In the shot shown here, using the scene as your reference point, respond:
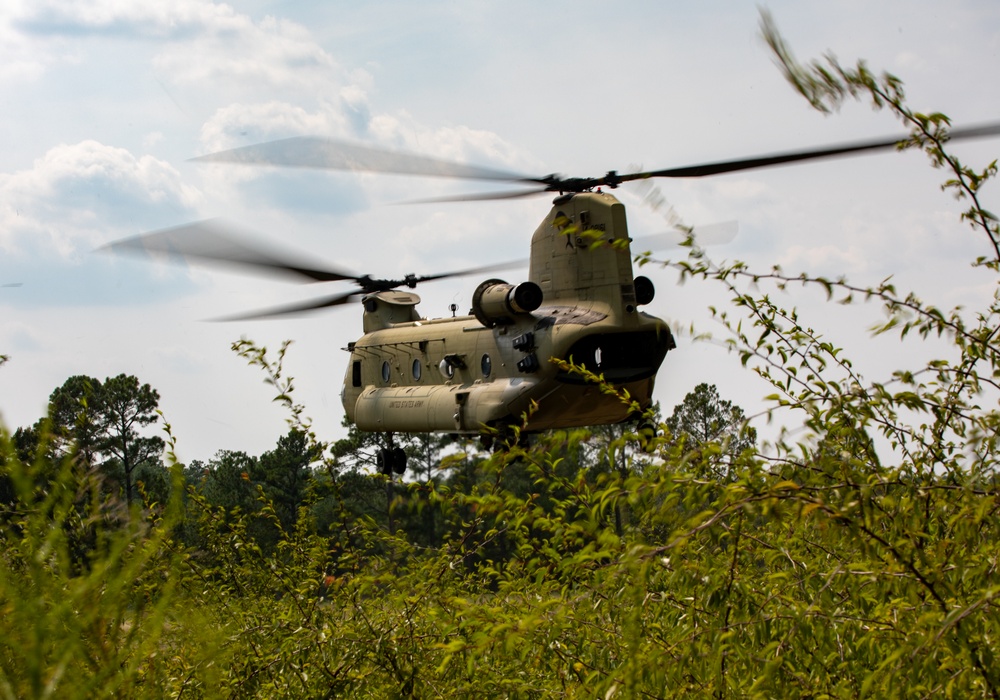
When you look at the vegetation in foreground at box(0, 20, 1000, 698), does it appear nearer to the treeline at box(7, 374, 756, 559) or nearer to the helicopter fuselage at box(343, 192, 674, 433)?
the treeline at box(7, 374, 756, 559)

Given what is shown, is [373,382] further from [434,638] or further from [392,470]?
[434,638]

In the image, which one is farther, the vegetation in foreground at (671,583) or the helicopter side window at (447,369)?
the helicopter side window at (447,369)

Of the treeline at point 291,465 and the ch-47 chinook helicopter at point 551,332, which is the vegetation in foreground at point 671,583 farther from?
the ch-47 chinook helicopter at point 551,332

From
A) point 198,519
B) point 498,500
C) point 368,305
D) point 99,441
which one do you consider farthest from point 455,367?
point 99,441

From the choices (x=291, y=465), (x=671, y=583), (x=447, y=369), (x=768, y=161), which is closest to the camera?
(x=671, y=583)

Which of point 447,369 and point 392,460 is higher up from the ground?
point 447,369

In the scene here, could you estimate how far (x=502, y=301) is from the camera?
14.0m

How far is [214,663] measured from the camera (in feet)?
5.25

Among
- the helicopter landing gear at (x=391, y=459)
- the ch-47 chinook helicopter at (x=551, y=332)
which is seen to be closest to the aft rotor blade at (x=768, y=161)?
the ch-47 chinook helicopter at (x=551, y=332)

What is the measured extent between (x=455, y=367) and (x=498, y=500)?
11.3 m

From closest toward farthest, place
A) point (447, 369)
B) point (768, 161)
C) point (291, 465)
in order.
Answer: point (768, 161), point (447, 369), point (291, 465)

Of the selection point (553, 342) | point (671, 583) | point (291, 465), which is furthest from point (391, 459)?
point (671, 583)

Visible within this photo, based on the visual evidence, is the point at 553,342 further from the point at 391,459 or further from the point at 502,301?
the point at 391,459

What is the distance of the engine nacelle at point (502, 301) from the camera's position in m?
13.9
